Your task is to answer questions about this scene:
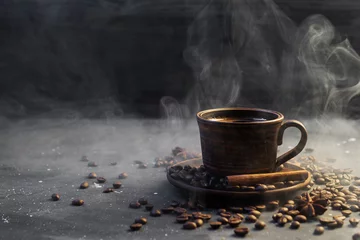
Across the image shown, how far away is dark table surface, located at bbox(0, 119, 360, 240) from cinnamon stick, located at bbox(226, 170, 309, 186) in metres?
0.13

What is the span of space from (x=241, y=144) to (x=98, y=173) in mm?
801

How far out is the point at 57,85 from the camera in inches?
148

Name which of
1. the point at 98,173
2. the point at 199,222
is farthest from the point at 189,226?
the point at 98,173

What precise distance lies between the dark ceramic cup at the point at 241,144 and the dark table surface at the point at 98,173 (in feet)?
0.64

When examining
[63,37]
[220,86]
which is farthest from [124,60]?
[220,86]

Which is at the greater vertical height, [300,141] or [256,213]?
[300,141]

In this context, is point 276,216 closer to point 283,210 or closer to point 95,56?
point 283,210

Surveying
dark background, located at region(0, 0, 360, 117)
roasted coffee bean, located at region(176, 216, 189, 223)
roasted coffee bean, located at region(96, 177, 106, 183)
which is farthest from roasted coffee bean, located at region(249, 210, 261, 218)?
dark background, located at region(0, 0, 360, 117)

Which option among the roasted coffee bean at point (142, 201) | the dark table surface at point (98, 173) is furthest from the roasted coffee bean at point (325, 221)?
the roasted coffee bean at point (142, 201)

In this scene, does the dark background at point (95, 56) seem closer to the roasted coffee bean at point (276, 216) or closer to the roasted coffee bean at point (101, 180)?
the roasted coffee bean at point (101, 180)

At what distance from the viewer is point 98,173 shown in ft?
7.32

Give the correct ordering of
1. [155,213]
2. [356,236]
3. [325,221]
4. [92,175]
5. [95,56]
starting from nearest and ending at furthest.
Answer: [356,236] → [325,221] → [155,213] → [92,175] → [95,56]

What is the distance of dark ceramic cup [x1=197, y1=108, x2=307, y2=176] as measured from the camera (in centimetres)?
173

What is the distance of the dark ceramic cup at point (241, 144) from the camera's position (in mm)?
1730
